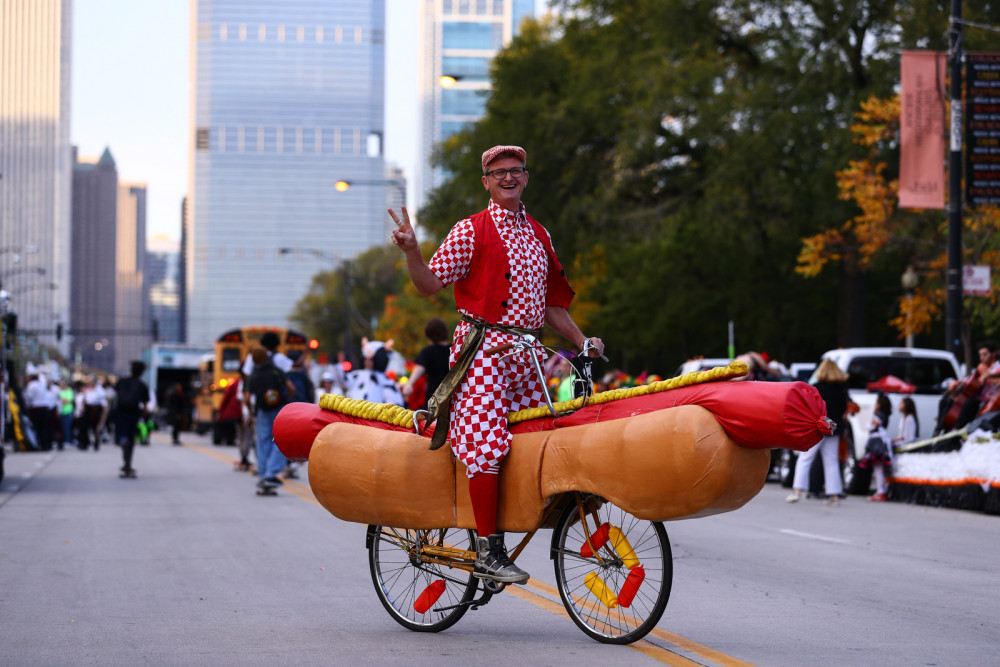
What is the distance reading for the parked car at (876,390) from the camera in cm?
1850

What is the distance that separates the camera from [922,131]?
844 inches

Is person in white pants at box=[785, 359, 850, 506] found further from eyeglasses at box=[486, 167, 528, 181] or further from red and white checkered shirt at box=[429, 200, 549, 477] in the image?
eyeglasses at box=[486, 167, 528, 181]

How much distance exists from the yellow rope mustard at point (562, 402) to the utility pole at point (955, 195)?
1555 centimetres

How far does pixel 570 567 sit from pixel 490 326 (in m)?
1.21

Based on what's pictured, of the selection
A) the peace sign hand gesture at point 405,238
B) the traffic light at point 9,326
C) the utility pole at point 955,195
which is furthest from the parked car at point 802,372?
the peace sign hand gesture at point 405,238

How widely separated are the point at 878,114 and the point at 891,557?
16.4 m

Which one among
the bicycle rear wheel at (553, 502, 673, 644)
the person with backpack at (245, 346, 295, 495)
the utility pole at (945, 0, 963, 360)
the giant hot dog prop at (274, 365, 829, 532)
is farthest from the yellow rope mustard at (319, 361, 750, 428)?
the utility pole at (945, 0, 963, 360)

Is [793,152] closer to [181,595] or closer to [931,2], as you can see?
[931,2]

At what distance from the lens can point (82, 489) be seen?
18.2 metres

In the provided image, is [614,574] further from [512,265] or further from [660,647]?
[512,265]

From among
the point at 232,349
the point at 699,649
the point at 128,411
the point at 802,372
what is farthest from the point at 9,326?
the point at 232,349

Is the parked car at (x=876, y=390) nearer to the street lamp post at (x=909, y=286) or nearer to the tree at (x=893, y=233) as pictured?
the tree at (x=893, y=233)

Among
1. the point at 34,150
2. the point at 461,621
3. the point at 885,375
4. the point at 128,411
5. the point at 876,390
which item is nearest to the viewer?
the point at 461,621

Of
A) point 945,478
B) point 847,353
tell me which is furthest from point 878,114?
point 945,478
